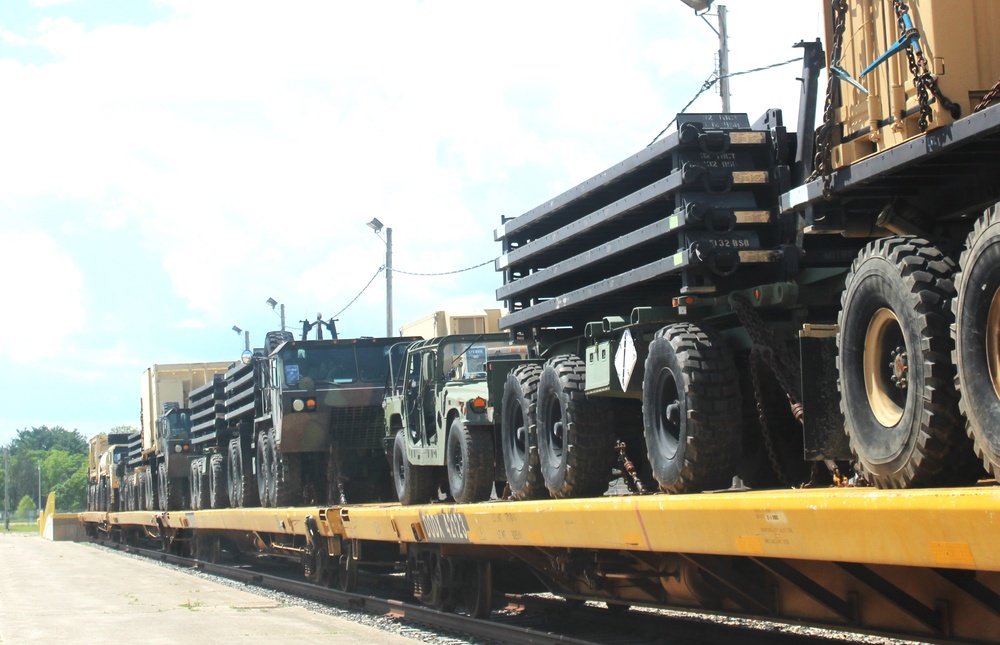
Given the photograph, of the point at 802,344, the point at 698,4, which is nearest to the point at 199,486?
the point at 698,4

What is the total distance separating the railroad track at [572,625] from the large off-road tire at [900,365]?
3.69 meters

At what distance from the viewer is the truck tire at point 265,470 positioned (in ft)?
63.3

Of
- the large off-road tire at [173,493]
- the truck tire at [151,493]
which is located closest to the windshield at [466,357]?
the large off-road tire at [173,493]

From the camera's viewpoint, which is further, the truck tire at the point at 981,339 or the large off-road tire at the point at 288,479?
the large off-road tire at the point at 288,479

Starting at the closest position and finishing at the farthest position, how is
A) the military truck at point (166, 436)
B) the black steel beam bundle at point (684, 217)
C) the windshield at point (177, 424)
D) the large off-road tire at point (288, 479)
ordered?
the black steel beam bundle at point (684, 217) < the large off-road tire at point (288, 479) < the windshield at point (177, 424) < the military truck at point (166, 436)

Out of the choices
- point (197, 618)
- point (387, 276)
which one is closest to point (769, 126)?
point (197, 618)

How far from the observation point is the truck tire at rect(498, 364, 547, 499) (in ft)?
32.1

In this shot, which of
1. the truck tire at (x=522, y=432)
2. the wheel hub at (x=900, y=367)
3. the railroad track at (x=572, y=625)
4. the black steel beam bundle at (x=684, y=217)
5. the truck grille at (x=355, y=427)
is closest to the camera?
the wheel hub at (x=900, y=367)

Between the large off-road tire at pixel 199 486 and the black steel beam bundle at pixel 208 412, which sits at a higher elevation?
the black steel beam bundle at pixel 208 412

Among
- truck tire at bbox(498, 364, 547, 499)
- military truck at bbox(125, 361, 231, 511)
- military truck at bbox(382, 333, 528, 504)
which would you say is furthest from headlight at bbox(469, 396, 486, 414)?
military truck at bbox(125, 361, 231, 511)

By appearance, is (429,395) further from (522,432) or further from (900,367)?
(900,367)

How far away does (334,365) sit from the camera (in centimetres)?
1848

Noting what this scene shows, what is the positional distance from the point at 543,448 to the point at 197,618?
547 cm

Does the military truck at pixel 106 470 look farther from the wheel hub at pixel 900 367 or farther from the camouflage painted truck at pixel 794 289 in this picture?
the wheel hub at pixel 900 367
